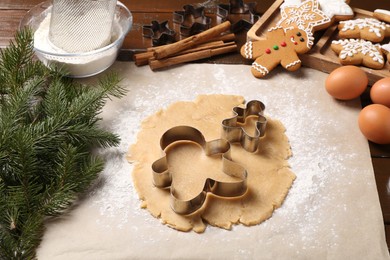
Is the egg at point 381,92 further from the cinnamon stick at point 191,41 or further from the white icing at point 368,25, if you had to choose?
the cinnamon stick at point 191,41

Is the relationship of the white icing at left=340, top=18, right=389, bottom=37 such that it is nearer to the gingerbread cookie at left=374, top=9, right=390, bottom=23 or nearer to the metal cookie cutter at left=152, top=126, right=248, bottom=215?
the gingerbread cookie at left=374, top=9, right=390, bottom=23

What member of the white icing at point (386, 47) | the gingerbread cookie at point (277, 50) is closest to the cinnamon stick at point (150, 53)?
the gingerbread cookie at point (277, 50)

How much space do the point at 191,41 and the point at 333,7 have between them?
1.56 feet

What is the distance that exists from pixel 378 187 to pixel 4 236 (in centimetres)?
86

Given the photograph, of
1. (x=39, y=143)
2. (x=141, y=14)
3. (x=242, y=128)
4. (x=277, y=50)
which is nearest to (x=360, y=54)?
(x=277, y=50)

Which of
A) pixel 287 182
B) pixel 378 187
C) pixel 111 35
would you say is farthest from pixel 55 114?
pixel 378 187

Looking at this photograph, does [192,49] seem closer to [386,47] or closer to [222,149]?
[222,149]

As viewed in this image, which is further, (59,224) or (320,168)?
(320,168)

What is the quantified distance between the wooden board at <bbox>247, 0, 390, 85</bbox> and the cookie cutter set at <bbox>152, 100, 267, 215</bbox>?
0.90ft

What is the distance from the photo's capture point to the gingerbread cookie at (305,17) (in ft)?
4.79

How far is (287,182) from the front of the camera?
1140 millimetres

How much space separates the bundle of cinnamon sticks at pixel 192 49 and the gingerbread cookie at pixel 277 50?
0.09 m

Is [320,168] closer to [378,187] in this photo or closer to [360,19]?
[378,187]

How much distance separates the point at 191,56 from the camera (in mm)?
1462
